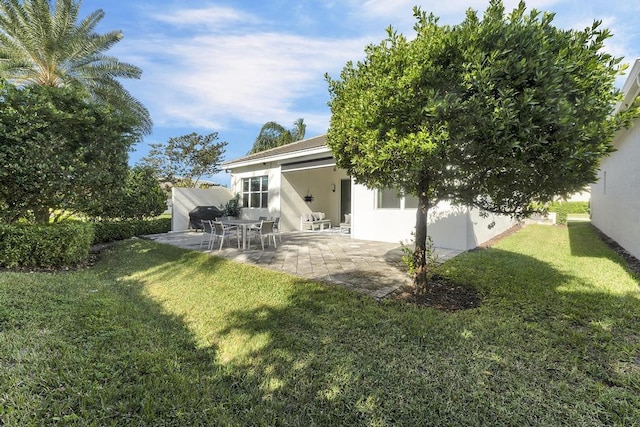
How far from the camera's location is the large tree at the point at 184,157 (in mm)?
21391

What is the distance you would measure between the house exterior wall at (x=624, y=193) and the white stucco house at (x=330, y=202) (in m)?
3.14

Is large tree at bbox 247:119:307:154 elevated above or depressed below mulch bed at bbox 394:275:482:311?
above

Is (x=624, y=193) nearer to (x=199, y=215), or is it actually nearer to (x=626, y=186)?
(x=626, y=186)

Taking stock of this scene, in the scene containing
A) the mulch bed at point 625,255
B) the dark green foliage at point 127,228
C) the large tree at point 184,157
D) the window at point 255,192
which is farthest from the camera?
the large tree at point 184,157

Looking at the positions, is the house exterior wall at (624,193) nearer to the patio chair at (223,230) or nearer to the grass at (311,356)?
the grass at (311,356)

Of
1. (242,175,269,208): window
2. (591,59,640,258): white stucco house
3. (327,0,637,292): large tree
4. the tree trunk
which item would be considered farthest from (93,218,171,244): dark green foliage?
(591,59,640,258): white stucco house

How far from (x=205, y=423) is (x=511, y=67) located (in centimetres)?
423

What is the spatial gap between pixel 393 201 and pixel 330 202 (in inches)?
260

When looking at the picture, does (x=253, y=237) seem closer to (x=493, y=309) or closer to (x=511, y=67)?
(x=493, y=309)

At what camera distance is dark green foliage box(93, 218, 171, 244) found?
10.8 m

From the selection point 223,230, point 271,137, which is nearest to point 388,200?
point 223,230

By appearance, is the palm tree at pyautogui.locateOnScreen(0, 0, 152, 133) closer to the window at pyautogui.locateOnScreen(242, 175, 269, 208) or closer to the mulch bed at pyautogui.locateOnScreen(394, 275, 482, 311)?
the window at pyautogui.locateOnScreen(242, 175, 269, 208)

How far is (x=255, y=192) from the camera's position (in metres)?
15.5

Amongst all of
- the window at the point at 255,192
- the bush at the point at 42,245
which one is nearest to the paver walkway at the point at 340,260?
the bush at the point at 42,245
